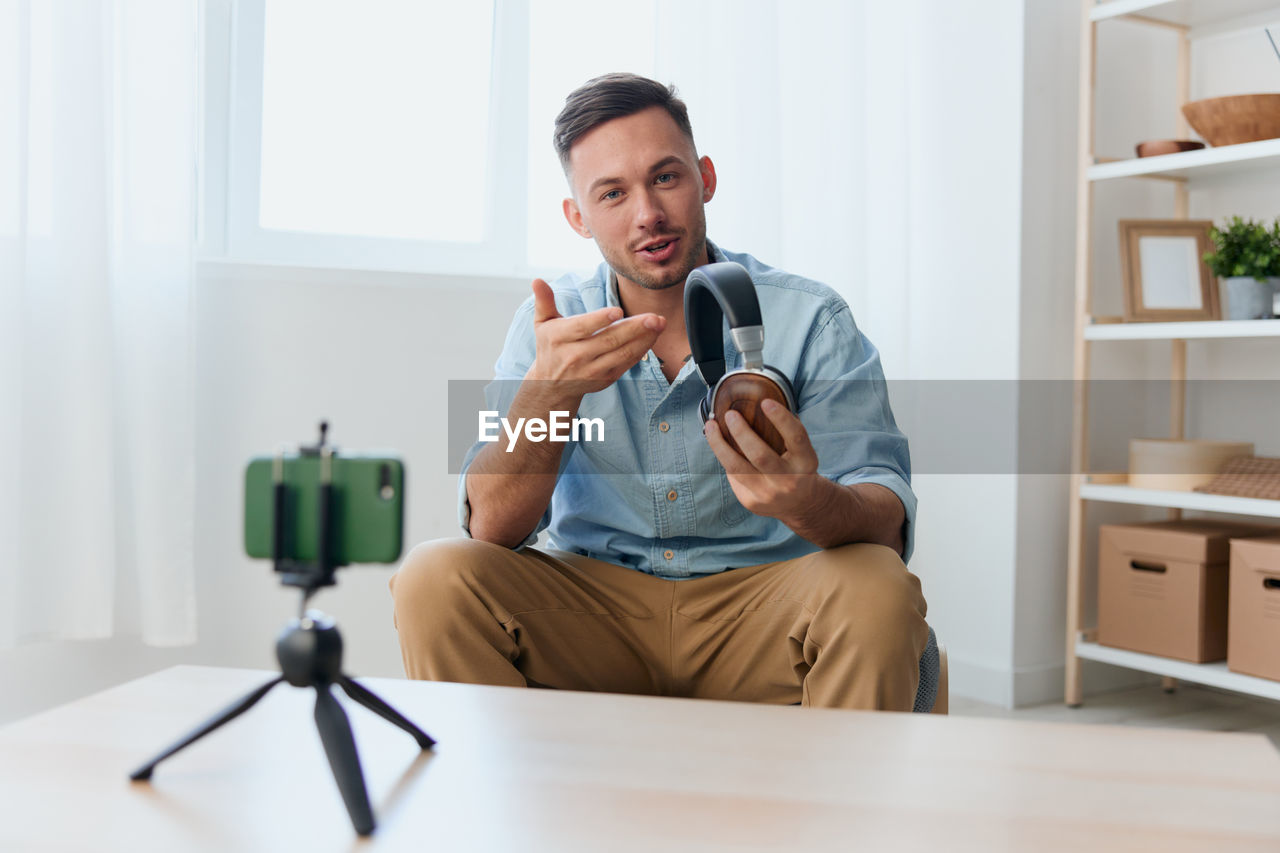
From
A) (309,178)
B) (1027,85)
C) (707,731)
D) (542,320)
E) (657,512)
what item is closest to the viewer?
(707,731)

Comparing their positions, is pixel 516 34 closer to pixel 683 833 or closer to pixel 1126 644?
pixel 1126 644

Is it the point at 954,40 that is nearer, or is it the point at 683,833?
the point at 683,833

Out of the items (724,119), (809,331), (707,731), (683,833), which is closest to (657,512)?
(809,331)

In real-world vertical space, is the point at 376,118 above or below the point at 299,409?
above

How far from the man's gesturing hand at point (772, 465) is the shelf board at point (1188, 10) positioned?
1677 mm

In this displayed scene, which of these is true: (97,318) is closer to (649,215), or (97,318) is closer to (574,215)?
(574,215)

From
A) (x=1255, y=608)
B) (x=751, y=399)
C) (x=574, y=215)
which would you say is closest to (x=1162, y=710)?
(x=1255, y=608)

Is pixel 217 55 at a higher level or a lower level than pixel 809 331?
higher

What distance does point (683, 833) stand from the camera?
0.63m

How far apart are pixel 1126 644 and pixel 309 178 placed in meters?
1.95

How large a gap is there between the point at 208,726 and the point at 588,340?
22.1 inches

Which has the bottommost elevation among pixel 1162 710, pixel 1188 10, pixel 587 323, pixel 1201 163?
pixel 1162 710

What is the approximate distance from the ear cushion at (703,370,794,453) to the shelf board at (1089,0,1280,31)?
172cm

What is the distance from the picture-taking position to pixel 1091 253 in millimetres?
2400
